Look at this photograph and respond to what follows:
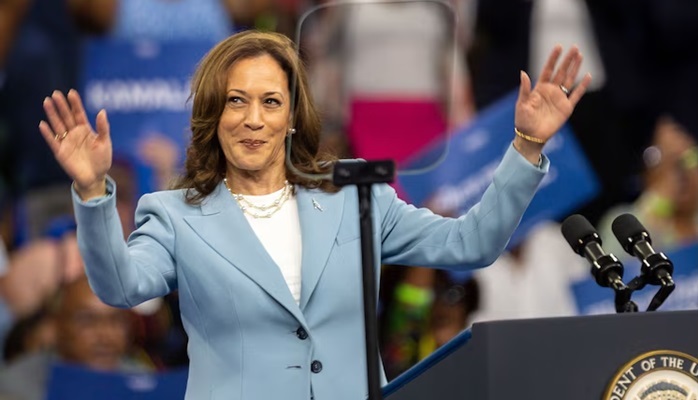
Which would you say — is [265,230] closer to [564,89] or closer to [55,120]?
[55,120]

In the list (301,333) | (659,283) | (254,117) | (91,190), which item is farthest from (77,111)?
(659,283)

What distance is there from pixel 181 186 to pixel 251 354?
43 centimetres

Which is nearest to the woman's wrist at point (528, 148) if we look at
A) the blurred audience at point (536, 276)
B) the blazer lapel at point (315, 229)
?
the blazer lapel at point (315, 229)

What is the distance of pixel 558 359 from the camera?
86.7 inches

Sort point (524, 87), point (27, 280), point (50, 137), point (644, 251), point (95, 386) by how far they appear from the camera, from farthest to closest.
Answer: point (27, 280) → point (95, 386) → point (644, 251) → point (524, 87) → point (50, 137)

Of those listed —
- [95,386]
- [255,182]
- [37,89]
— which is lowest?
[95,386]

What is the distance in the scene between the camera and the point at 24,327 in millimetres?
5152

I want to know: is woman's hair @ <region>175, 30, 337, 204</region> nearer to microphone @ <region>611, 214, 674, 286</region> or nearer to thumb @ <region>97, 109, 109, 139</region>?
thumb @ <region>97, 109, 109, 139</region>

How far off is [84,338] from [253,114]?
274 cm

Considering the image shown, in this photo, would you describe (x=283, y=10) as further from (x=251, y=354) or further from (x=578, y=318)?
(x=578, y=318)

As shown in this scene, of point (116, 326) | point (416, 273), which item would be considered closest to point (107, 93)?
point (116, 326)

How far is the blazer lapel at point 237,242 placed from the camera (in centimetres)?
257

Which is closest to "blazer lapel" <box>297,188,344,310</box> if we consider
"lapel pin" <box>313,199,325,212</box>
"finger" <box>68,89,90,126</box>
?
"lapel pin" <box>313,199,325,212</box>

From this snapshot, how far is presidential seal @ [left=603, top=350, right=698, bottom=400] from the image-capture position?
222 centimetres
